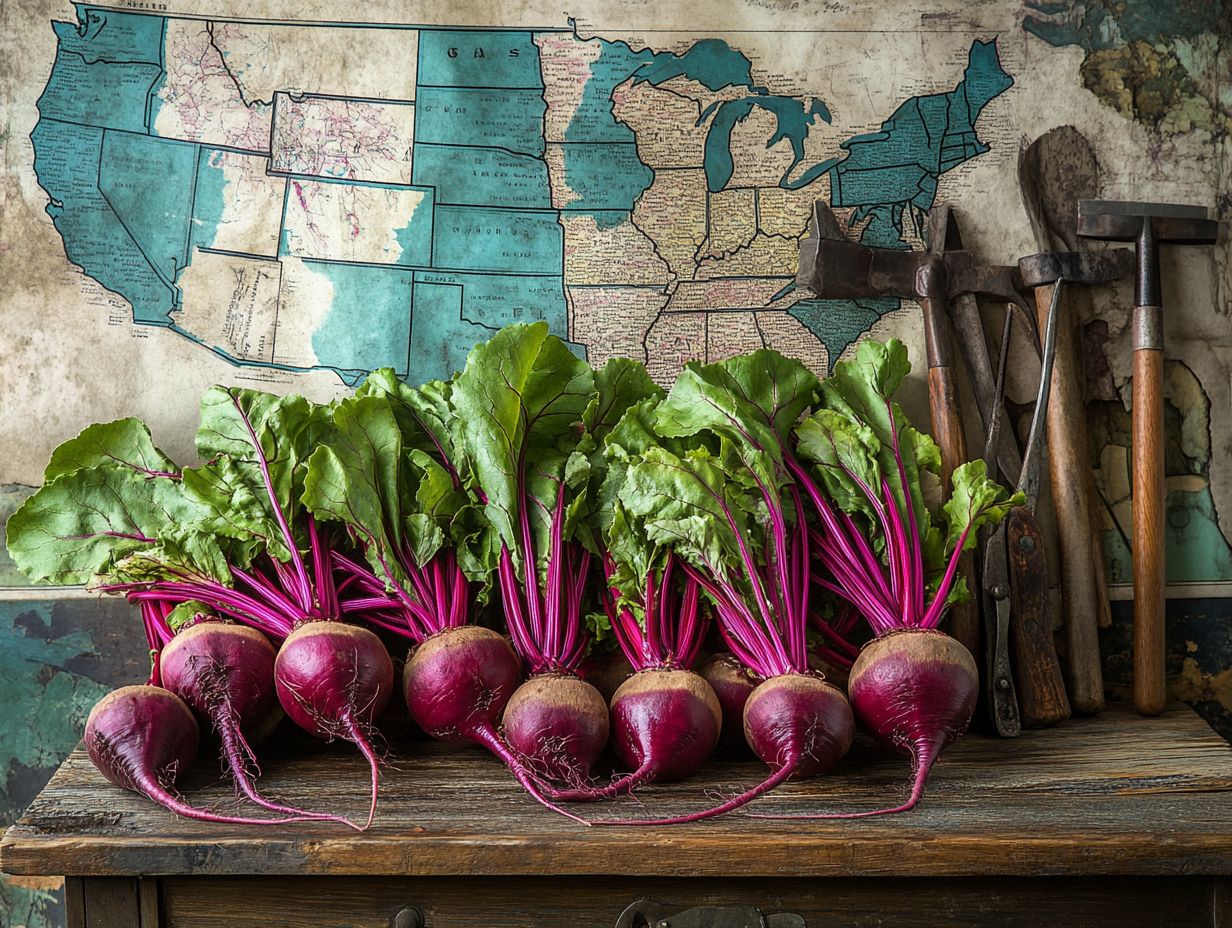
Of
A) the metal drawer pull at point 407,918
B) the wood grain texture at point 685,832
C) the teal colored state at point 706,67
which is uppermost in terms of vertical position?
the teal colored state at point 706,67

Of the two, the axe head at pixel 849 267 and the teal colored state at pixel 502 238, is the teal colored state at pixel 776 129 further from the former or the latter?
the teal colored state at pixel 502 238

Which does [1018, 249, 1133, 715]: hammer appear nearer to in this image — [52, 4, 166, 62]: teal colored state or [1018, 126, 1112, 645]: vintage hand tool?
[1018, 126, 1112, 645]: vintage hand tool

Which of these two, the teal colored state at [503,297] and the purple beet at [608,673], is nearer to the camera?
the purple beet at [608,673]

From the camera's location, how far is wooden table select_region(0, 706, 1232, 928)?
1.59 m

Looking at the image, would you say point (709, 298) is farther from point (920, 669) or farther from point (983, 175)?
point (920, 669)

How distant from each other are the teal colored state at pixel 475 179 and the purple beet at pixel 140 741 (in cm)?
137

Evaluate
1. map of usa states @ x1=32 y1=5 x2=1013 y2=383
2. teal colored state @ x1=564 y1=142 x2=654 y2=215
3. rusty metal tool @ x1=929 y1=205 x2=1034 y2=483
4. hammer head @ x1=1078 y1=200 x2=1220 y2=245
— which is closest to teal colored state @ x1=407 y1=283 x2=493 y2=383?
map of usa states @ x1=32 y1=5 x2=1013 y2=383

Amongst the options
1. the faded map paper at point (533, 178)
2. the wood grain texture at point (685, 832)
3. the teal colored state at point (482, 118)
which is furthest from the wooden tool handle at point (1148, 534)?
the teal colored state at point (482, 118)

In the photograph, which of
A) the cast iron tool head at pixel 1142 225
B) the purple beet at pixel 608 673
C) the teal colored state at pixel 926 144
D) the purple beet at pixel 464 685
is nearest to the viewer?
the purple beet at pixel 464 685

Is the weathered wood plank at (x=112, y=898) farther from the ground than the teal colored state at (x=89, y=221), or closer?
closer

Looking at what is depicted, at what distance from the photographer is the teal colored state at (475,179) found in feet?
7.97

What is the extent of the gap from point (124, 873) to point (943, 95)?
2489 millimetres

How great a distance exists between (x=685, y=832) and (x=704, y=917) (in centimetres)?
15

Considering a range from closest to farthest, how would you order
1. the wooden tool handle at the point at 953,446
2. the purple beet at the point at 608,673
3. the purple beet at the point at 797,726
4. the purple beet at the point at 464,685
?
the purple beet at the point at 797,726 → the purple beet at the point at 464,685 → the purple beet at the point at 608,673 → the wooden tool handle at the point at 953,446
